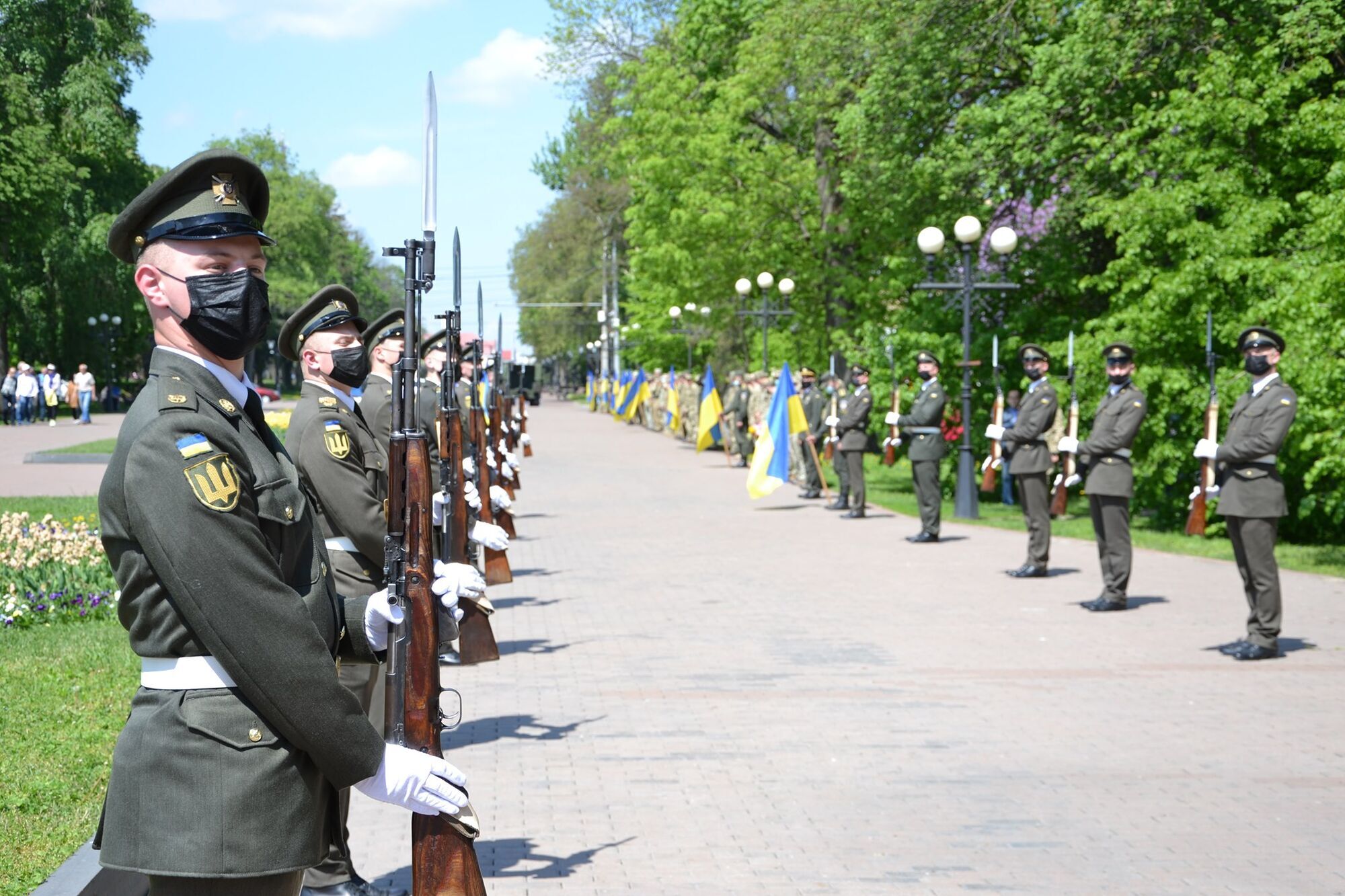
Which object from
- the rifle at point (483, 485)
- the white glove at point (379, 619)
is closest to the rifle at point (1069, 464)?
the rifle at point (483, 485)

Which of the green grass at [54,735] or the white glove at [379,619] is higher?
the white glove at [379,619]

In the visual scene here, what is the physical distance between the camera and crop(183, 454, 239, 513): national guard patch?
8.36ft

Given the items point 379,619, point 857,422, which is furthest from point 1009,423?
point 379,619

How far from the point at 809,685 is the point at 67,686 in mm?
4266

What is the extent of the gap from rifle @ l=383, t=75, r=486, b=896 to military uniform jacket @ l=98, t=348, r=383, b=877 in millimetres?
489

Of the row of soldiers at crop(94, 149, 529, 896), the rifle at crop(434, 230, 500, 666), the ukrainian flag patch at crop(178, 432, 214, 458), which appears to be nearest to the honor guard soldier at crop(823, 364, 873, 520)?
the rifle at crop(434, 230, 500, 666)

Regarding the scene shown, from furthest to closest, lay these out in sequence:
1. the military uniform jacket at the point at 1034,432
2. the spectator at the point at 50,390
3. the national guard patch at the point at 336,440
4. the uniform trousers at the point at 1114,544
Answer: the spectator at the point at 50,390, the military uniform jacket at the point at 1034,432, the uniform trousers at the point at 1114,544, the national guard patch at the point at 336,440

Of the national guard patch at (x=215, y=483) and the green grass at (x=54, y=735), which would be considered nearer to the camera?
the national guard patch at (x=215, y=483)

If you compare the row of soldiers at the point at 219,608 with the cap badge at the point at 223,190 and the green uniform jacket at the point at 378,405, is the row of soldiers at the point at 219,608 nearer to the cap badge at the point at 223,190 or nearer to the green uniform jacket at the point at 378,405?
the cap badge at the point at 223,190

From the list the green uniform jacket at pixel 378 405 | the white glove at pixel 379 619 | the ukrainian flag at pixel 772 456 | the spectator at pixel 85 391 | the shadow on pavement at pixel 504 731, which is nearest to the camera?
the white glove at pixel 379 619

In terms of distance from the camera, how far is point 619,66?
135ft

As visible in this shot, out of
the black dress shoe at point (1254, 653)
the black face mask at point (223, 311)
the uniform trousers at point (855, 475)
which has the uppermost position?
the black face mask at point (223, 311)

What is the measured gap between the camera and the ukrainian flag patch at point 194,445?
2578 millimetres

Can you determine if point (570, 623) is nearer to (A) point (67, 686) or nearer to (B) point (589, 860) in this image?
(A) point (67, 686)
